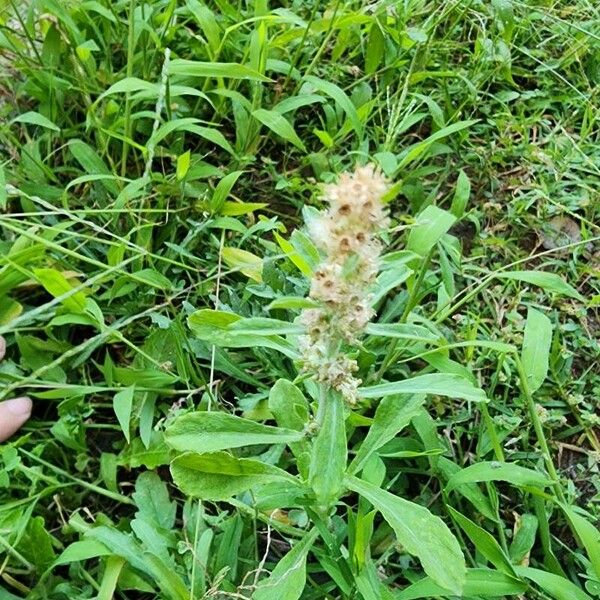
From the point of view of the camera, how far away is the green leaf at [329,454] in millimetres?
1278

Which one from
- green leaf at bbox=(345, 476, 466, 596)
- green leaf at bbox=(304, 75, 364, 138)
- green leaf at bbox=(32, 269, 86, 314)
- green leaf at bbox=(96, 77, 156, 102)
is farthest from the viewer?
green leaf at bbox=(304, 75, 364, 138)

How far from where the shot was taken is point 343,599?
161cm

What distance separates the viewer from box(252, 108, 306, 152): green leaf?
85.5 inches

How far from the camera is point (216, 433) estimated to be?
136 cm

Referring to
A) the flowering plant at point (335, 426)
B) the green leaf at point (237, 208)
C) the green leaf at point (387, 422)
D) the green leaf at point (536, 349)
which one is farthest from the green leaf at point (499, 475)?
the green leaf at point (237, 208)

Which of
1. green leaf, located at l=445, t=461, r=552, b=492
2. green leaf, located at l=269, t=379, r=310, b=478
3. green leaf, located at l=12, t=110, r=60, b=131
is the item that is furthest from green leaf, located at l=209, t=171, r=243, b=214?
green leaf, located at l=445, t=461, r=552, b=492

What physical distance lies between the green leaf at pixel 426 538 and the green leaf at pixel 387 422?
85mm

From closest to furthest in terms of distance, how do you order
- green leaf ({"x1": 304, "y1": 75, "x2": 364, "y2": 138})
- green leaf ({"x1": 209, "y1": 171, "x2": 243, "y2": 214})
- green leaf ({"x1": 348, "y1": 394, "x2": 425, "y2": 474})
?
green leaf ({"x1": 348, "y1": 394, "x2": 425, "y2": 474})
green leaf ({"x1": 209, "y1": 171, "x2": 243, "y2": 214})
green leaf ({"x1": 304, "y1": 75, "x2": 364, "y2": 138})

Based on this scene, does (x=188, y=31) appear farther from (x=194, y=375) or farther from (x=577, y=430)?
(x=577, y=430)

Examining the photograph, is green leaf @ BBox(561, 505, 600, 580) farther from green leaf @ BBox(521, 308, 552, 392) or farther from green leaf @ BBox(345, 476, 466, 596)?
green leaf @ BBox(345, 476, 466, 596)

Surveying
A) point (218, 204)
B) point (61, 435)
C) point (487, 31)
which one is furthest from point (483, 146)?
point (61, 435)

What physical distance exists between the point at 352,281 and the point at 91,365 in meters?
1.07

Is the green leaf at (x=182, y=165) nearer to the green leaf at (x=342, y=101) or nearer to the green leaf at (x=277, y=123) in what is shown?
the green leaf at (x=277, y=123)

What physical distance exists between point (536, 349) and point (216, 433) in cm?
88
